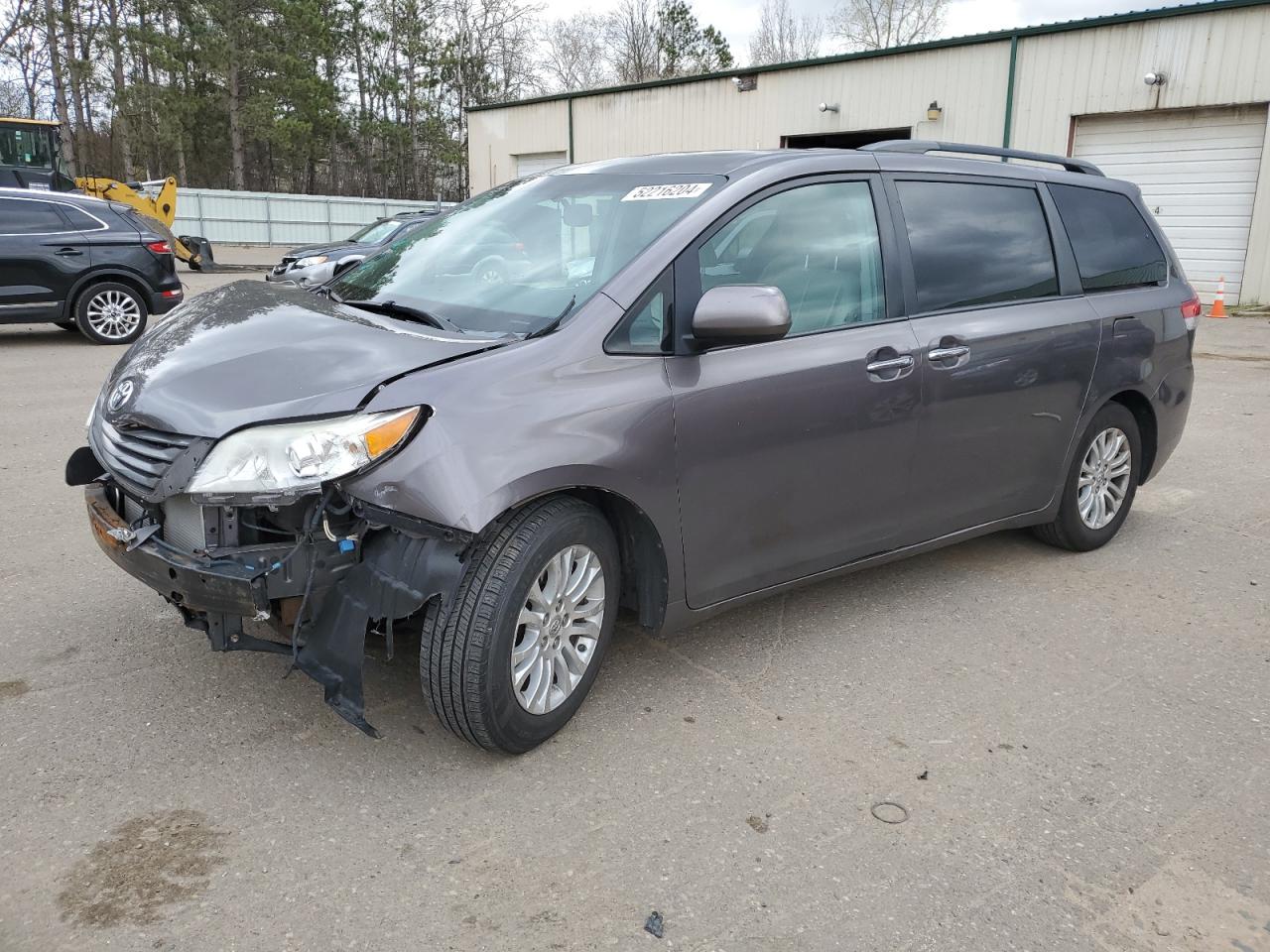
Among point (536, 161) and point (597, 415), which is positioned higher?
point (536, 161)

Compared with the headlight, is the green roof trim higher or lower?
higher

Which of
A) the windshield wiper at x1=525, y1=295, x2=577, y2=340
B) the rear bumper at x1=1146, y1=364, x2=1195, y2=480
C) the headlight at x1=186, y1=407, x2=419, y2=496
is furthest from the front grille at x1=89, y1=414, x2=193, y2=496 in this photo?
the rear bumper at x1=1146, y1=364, x2=1195, y2=480

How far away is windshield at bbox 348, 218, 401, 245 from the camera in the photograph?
16797mm

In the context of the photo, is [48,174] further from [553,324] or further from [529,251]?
[553,324]

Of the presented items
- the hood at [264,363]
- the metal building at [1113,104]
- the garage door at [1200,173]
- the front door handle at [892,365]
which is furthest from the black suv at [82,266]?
the garage door at [1200,173]

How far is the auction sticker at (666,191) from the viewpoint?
352 centimetres

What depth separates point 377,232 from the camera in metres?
17.3

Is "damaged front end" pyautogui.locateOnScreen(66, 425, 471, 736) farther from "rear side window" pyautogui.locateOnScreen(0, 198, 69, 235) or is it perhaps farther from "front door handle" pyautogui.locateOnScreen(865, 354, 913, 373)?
"rear side window" pyautogui.locateOnScreen(0, 198, 69, 235)

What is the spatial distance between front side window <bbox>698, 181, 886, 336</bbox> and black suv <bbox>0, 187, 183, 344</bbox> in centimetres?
988

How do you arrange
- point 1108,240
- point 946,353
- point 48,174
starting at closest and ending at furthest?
1. point 946,353
2. point 1108,240
3. point 48,174

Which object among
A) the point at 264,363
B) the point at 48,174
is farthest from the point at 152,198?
the point at 264,363

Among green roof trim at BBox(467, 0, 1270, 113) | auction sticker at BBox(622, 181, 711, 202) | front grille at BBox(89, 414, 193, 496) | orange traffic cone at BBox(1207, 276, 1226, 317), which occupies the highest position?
green roof trim at BBox(467, 0, 1270, 113)

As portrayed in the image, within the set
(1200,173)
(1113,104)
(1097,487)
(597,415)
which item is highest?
(1113,104)

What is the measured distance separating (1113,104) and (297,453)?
19671 mm
